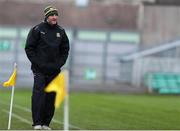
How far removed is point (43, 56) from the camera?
12531 millimetres

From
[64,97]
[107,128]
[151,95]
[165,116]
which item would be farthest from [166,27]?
[64,97]

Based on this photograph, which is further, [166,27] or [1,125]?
[166,27]

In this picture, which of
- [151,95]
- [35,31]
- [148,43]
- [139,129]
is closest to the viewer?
[35,31]

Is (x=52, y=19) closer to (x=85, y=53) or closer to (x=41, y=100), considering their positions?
(x=41, y=100)

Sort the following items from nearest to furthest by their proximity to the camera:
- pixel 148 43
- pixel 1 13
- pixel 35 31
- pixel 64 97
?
pixel 64 97, pixel 35 31, pixel 148 43, pixel 1 13

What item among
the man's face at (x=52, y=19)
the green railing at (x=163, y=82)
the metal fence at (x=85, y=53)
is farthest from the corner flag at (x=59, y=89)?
the metal fence at (x=85, y=53)

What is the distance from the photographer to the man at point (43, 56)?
493 inches

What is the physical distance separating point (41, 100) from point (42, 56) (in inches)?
Result: 29.4

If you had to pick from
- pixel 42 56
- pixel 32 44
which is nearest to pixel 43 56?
pixel 42 56

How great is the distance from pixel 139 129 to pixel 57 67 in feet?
6.76

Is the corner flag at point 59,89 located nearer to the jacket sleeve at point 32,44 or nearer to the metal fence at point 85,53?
the jacket sleeve at point 32,44

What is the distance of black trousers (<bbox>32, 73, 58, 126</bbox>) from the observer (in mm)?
12562

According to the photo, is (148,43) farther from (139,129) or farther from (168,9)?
(139,129)

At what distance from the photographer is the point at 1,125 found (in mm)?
13609
